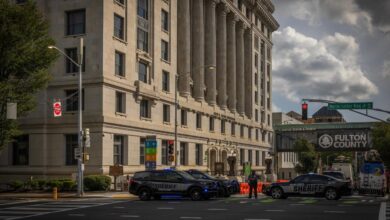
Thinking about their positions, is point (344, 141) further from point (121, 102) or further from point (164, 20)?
point (121, 102)

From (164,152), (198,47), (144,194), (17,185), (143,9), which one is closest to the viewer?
(144,194)

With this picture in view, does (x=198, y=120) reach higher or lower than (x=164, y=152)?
higher

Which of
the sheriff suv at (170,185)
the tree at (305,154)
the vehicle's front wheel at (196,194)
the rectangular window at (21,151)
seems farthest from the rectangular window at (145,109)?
the tree at (305,154)

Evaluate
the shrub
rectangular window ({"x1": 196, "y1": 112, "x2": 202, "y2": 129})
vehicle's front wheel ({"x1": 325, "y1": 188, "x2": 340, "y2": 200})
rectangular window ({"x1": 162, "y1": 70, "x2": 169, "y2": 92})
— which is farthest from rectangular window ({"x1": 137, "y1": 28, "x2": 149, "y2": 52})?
vehicle's front wheel ({"x1": 325, "y1": 188, "x2": 340, "y2": 200})

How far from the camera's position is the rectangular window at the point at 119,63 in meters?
48.5

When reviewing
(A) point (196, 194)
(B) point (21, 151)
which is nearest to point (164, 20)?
(B) point (21, 151)

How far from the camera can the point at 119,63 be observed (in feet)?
161

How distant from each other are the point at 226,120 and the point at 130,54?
92.8 feet

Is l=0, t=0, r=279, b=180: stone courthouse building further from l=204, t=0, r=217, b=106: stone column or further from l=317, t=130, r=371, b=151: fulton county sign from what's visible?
l=317, t=130, r=371, b=151: fulton county sign

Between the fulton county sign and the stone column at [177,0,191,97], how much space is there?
1223 inches

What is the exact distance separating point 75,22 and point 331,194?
26.8 metres

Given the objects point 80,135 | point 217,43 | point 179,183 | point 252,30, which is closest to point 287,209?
point 179,183

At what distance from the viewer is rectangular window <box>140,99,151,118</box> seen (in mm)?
52688

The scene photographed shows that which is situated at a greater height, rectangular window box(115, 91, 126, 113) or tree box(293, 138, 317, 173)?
rectangular window box(115, 91, 126, 113)
